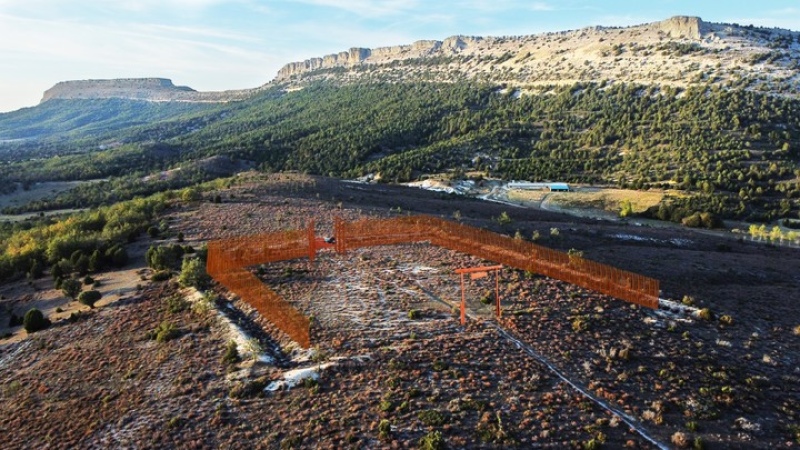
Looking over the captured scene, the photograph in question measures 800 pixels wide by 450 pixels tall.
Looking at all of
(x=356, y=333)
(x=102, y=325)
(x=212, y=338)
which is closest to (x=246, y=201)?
(x=102, y=325)

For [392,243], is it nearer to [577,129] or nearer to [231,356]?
[231,356]

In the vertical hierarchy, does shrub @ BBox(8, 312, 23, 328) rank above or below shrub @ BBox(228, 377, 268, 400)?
below

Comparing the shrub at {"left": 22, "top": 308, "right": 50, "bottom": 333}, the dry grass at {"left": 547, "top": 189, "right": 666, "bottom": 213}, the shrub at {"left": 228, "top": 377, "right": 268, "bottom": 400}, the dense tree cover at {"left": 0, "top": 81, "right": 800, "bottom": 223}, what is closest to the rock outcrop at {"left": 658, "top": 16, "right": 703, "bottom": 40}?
the dense tree cover at {"left": 0, "top": 81, "right": 800, "bottom": 223}

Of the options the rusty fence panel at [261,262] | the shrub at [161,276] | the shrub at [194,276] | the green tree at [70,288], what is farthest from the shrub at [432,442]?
the green tree at [70,288]

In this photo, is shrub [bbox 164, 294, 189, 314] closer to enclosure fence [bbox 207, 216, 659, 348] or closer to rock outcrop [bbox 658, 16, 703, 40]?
enclosure fence [bbox 207, 216, 659, 348]

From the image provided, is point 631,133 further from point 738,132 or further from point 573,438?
point 573,438

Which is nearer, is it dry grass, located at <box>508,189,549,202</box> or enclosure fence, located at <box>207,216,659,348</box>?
enclosure fence, located at <box>207,216,659,348</box>

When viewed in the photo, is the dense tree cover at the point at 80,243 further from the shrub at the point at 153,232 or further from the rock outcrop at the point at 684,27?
the rock outcrop at the point at 684,27
